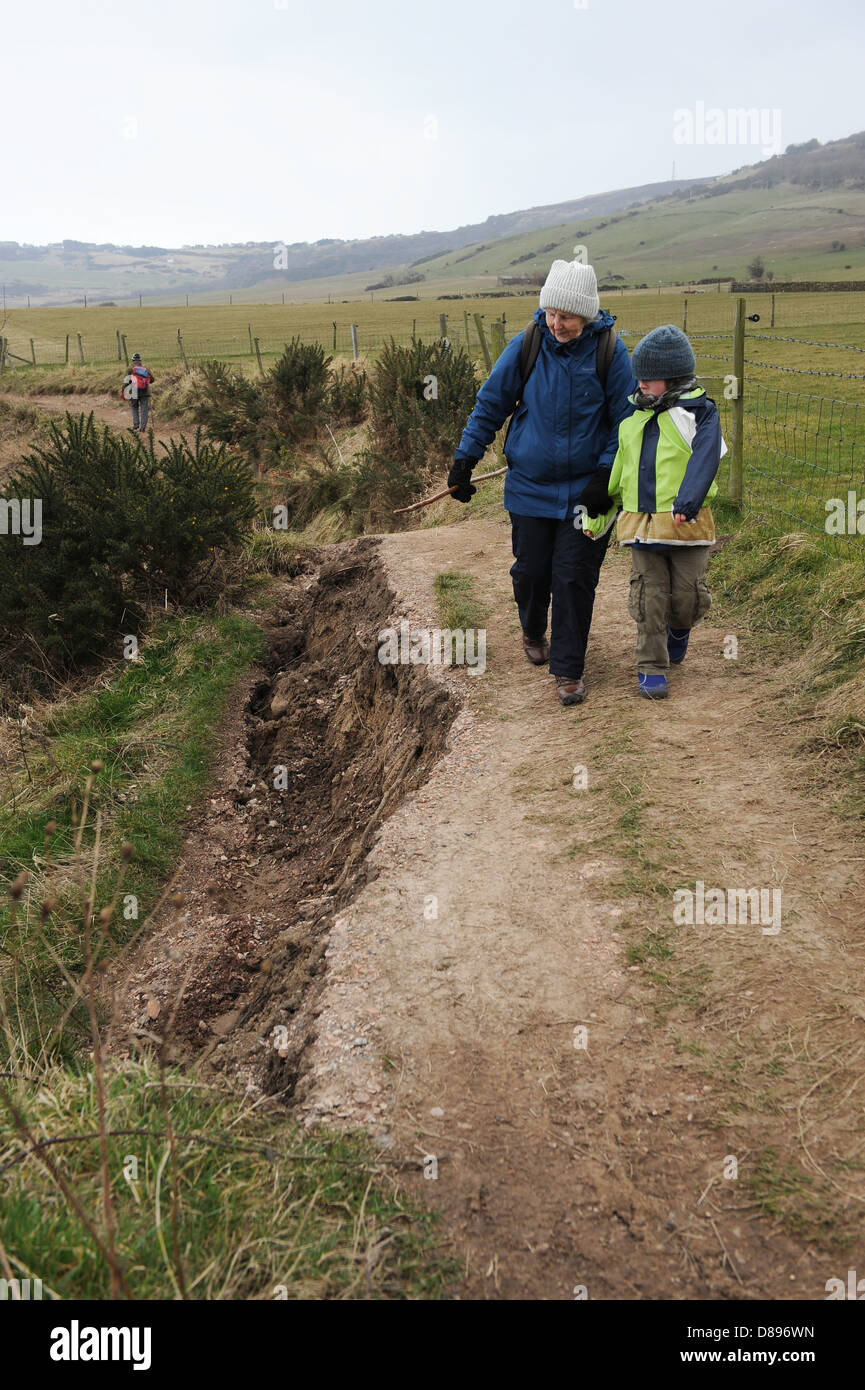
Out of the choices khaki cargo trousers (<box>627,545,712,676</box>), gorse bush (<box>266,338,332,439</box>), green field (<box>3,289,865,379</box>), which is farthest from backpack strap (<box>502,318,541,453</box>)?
green field (<box>3,289,865,379</box>)

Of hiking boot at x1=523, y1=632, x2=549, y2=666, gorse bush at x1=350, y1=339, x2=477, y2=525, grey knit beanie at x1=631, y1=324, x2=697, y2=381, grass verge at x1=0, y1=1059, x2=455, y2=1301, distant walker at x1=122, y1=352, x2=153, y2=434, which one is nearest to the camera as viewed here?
grass verge at x1=0, y1=1059, x2=455, y2=1301

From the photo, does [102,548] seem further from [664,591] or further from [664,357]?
[664,357]

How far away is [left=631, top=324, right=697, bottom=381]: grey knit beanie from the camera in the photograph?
4.66 m

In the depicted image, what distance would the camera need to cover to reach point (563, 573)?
206 inches

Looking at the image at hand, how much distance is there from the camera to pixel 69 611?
28.6ft

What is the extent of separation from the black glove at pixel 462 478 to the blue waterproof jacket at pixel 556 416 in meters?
0.12

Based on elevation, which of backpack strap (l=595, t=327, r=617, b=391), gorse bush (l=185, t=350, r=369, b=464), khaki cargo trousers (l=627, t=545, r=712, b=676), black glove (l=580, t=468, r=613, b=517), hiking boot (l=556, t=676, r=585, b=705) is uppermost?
gorse bush (l=185, t=350, r=369, b=464)

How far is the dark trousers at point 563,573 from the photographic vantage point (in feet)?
17.1

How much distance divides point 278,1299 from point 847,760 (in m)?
3.31

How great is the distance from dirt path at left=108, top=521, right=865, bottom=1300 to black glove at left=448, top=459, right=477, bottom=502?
119 centimetres

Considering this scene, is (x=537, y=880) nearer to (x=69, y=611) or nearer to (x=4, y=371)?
(x=69, y=611)

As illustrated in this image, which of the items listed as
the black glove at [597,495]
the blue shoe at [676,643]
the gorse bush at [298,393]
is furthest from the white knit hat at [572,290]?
the gorse bush at [298,393]

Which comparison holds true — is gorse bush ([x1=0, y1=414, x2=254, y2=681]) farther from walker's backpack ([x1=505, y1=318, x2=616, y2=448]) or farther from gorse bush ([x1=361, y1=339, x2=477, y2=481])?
walker's backpack ([x1=505, y1=318, x2=616, y2=448])

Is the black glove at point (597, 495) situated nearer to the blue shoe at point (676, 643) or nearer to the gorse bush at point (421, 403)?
the blue shoe at point (676, 643)
